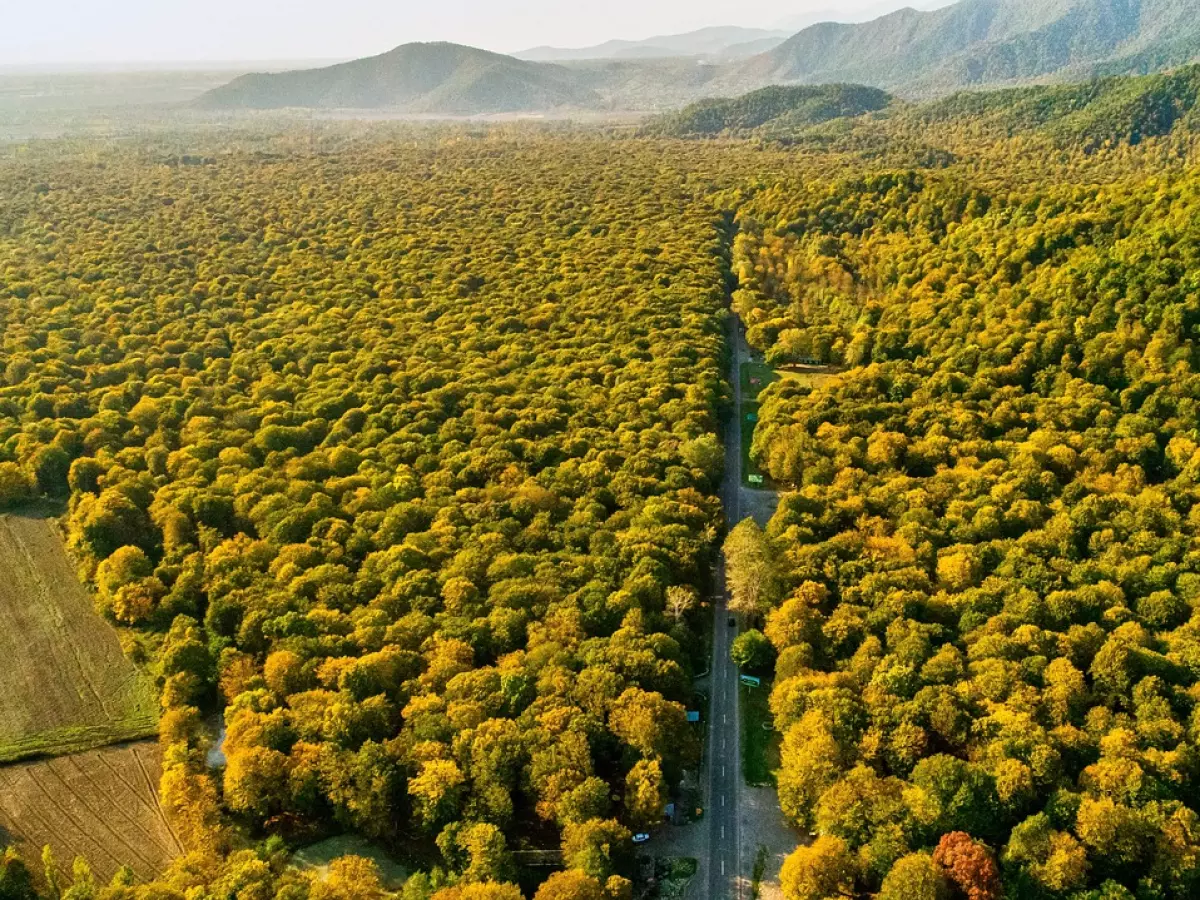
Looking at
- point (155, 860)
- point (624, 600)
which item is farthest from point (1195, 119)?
point (155, 860)

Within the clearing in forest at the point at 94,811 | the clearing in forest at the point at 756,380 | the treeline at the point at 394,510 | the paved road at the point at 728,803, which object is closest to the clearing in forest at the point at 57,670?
the clearing in forest at the point at 94,811

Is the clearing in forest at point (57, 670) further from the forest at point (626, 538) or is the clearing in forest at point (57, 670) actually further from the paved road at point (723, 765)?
the paved road at point (723, 765)

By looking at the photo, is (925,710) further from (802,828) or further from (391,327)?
(391,327)

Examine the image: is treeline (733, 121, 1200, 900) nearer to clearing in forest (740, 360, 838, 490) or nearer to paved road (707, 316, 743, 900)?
clearing in forest (740, 360, 838, 490)

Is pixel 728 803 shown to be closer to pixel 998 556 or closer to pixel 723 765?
pixel 723 765

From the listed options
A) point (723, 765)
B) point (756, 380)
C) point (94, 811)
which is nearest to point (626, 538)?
point (723, 765)

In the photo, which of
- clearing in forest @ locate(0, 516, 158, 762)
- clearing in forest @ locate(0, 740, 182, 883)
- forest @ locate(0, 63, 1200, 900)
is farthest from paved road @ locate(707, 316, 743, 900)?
clearing in forest @ locate(0, 516, 158, 762)
